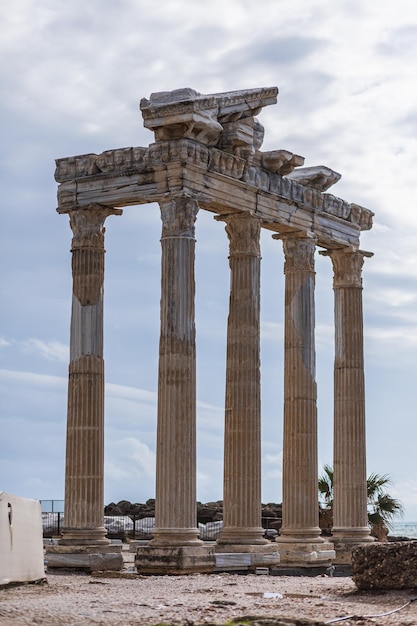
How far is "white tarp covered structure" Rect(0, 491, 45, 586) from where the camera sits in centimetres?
2556

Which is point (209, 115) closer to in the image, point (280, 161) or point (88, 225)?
point (280, 161)

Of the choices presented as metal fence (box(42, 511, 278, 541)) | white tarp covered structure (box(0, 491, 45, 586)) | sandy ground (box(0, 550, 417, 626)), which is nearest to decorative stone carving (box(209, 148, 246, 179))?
sandy ground (box(0, 550, 417, 626))

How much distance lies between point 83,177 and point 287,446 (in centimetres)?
988

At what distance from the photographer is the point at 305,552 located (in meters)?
38.7

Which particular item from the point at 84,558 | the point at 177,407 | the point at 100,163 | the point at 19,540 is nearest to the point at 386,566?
the point at 19,540

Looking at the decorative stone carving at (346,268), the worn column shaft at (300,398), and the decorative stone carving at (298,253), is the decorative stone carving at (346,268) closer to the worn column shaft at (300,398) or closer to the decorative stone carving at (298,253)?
the worn column shaft at (300,398)

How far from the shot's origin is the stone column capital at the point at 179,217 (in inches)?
1380

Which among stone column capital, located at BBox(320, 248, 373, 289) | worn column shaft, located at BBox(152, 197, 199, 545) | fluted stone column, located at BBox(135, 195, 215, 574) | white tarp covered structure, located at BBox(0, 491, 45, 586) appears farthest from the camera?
stone column capital, located at BBox(320, 248, 373, 289)

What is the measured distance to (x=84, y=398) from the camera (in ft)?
119

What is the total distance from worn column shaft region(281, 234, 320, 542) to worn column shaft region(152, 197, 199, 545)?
5.83 meters

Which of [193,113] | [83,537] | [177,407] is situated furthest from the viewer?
[83,537]

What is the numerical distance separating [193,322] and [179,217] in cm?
267

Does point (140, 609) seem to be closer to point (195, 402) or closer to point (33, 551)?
point (33, 551)

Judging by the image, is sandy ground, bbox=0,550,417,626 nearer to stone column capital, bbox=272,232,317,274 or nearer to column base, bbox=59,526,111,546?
column base, bbox=59,526,111,546
